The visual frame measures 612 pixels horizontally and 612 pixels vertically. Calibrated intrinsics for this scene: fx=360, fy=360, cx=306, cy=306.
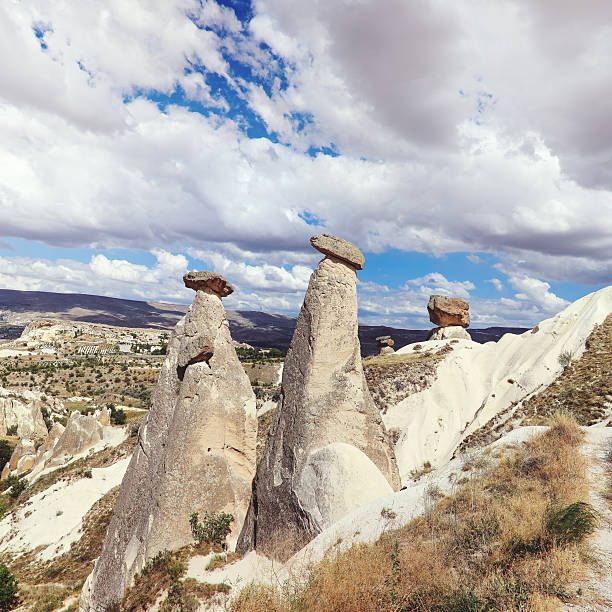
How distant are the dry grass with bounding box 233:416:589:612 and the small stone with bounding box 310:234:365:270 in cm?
671

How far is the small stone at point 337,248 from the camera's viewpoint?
1110 cm

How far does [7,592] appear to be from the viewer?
14227 mm

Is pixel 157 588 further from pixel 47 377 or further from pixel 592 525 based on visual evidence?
pixel 47 377

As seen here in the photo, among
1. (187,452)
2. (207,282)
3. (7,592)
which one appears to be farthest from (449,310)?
(7,592)

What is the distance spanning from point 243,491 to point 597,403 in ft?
51.5

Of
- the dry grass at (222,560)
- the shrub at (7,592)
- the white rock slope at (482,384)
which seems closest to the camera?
the dry grass at (222,560)

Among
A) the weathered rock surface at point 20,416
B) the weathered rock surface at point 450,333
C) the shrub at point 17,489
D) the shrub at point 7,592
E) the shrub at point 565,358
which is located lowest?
the weathered rock surface at point 20,416

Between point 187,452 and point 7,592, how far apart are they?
1108 centimetres

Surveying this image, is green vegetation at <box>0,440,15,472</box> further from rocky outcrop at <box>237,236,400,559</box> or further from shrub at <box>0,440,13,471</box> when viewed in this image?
rocky outcrop at <box>237,236,400,559</box>

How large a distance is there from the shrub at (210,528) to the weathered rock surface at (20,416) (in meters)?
51.2

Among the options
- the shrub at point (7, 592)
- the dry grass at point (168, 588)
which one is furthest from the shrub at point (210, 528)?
the shrub at point (7, 592)

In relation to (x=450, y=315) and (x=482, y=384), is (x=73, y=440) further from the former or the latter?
(x=450, y=315)

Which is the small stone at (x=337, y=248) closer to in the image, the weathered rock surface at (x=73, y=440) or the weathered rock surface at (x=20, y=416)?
the weathered rock surface at (x=73, y=440)

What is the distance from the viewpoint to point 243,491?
39.0ft
